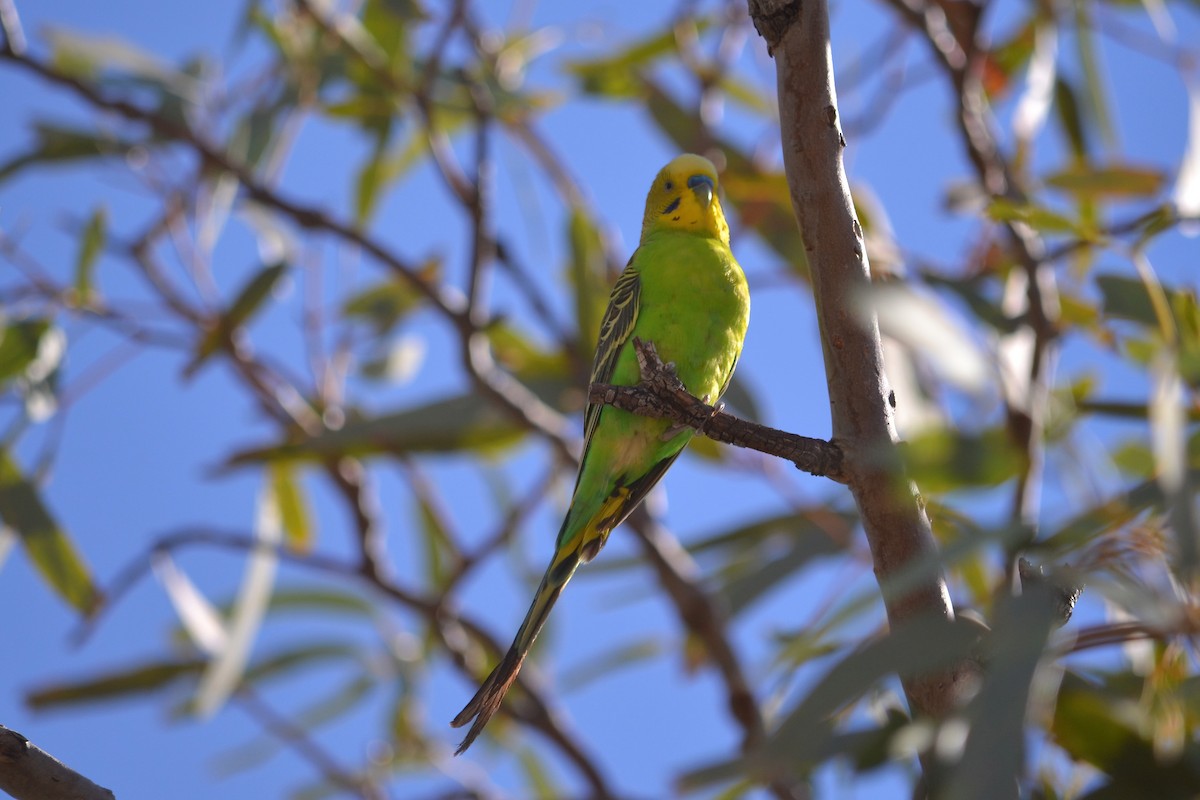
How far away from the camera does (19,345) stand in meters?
2.82

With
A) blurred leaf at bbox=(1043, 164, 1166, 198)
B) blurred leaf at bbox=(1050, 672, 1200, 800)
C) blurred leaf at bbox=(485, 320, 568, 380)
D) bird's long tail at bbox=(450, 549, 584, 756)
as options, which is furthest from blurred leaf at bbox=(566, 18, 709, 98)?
blurred leaf at bbox=(1050, 672, 1200, 800)

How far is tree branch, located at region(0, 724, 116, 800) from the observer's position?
1.25 metres

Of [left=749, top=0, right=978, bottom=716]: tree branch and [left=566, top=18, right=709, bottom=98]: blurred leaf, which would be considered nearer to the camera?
[left=749, top=0, right=978, bottom=716]: tree branch

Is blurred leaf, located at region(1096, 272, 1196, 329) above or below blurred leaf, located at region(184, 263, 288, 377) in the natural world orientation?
above

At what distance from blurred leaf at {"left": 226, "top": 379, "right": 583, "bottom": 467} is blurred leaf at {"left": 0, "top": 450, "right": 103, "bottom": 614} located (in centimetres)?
42

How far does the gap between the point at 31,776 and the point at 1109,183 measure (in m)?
2.50

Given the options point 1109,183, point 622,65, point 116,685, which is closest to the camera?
point 1109,183

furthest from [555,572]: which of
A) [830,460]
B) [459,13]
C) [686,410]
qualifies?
[459,13]

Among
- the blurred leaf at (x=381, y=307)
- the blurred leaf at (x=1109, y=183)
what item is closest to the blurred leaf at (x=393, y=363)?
the blurred leaf at (x=381, y=307)

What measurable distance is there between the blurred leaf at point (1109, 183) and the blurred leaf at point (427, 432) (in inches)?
55.2

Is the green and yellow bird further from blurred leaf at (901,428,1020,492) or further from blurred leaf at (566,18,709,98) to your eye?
blurred leaf at (566,18,709,98)

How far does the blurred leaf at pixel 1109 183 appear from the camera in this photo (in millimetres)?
2619

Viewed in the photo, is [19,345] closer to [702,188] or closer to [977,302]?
[702,188]

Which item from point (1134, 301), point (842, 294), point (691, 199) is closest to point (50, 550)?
point (691, 199)
